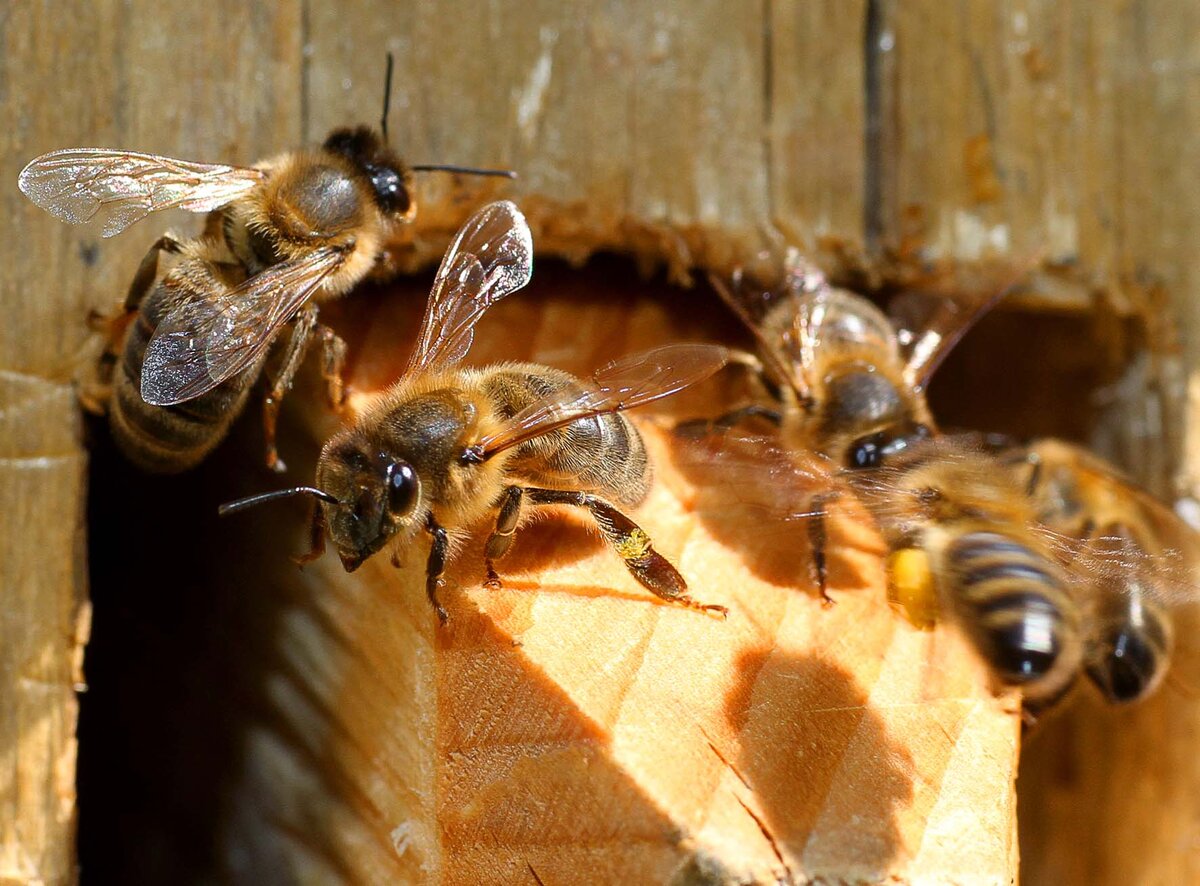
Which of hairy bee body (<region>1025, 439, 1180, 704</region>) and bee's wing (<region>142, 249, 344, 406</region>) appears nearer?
bee's wing (<region>142, 249, 344, 406</region>)

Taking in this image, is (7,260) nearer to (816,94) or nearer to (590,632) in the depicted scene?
(590,632)

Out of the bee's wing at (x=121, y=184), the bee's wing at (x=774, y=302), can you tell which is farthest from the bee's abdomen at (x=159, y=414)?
the bee's wing at (x=774, y=302)

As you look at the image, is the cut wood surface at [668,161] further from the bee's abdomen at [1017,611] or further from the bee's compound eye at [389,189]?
the bee's abdomen at [1017,611]

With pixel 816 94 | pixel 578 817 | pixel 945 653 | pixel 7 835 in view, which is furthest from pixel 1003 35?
pixel 7 835

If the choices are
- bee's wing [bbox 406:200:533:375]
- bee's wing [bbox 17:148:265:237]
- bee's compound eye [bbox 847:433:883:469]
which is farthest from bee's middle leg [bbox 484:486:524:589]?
bee's compound eye [bbox 847:433:883:469]

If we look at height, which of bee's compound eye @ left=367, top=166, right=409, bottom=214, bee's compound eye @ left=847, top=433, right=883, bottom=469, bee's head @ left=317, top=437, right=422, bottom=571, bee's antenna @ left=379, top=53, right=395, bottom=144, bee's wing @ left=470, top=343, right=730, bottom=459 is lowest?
bee's compound eye @ left=847, top=433, right=883, bottom=469

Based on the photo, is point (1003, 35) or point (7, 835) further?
point (1003, 35)

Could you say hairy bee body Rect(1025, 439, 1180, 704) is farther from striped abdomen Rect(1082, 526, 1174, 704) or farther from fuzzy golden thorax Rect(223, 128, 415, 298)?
fuzzy golden thorax Rect(223, 128, 415, 298)

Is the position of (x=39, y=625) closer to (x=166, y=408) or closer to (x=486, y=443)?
(x=166, y=408)
